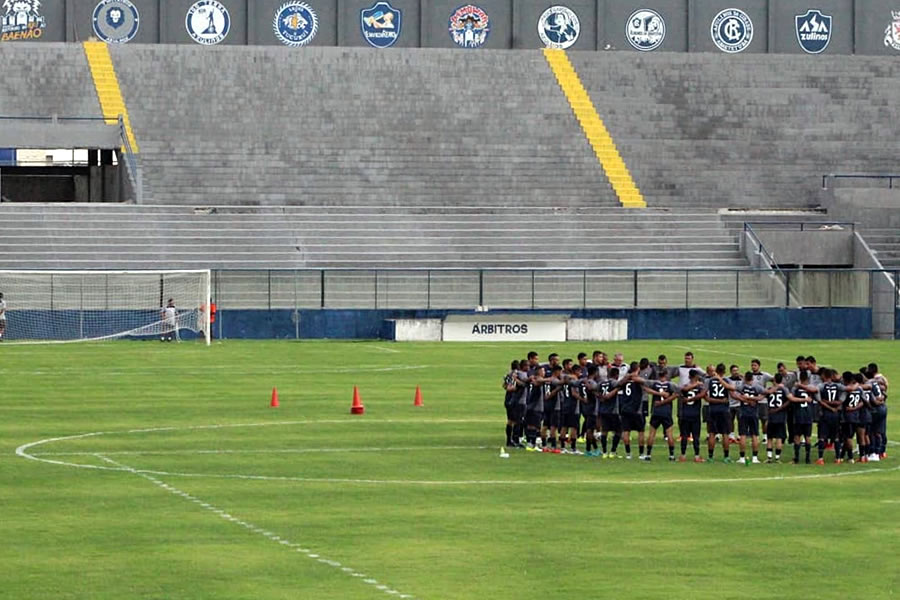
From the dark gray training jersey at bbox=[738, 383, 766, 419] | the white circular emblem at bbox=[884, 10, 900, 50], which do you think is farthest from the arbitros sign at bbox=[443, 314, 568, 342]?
the white circular emblem at bbox=[884, 10, 900, 50]

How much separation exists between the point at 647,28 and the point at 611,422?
55379mm

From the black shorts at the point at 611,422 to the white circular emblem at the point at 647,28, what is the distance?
54.9 meters

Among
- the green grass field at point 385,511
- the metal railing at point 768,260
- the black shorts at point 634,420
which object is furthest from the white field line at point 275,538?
the metal railing at point 768,260

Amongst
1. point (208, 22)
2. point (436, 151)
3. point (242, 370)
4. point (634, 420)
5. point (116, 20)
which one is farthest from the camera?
point (208, 22)

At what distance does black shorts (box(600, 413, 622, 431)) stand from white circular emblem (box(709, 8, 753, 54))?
5646 centimetres

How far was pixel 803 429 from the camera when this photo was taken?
1087 inches

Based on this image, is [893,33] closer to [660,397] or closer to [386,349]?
[386,349]

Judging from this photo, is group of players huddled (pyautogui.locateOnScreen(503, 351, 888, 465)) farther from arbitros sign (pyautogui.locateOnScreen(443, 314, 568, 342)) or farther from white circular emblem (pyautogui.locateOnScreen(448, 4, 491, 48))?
white circular emblem (pyautogui.locateOnScreen(448, 4, 491, 48))

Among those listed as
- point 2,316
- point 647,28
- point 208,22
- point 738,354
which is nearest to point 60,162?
point 208,22

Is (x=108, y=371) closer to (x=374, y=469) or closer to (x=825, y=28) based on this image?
(x=374, y=469)

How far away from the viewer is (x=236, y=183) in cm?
6744

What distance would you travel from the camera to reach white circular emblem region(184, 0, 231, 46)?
77.2m

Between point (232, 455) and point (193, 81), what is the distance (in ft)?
150

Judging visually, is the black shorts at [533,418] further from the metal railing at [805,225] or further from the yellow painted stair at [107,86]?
the yellow painted stair at [107,86]
